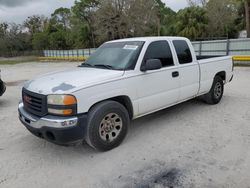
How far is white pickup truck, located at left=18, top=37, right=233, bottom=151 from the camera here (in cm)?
295

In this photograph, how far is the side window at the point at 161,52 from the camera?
3.90 m

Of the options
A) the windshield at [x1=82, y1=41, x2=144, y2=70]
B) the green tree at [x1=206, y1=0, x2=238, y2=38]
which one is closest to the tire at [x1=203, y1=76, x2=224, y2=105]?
the windshield at [x1=82, y1=41, x2=144, y2=70]

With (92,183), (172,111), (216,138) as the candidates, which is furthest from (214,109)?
→ (92,183)

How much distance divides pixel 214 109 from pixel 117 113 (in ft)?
9.58

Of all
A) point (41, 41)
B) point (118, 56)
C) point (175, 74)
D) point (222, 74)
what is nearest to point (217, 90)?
point (222, 74)

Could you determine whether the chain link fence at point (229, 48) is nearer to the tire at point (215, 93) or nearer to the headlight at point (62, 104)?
the tire at point (215, 93)

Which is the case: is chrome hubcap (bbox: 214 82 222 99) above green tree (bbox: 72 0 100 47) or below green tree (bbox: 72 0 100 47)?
below

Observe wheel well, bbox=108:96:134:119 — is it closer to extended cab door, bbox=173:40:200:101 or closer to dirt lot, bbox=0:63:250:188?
dirt lot, bbox=0:63:250:188

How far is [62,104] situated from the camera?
2877 mm

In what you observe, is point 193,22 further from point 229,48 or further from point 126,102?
point 126,102

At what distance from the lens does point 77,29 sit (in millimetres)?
41625

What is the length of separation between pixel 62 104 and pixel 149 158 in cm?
147

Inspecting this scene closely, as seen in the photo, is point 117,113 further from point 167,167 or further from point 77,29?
point 77,29

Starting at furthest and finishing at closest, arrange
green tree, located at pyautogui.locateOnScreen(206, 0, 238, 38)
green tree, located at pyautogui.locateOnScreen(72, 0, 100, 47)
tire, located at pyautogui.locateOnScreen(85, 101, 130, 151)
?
green tree, located at pyautogui.locateOnScreen(72, 0, 100, 47) < green tree, located at pyautogui.locateOnScreen(206, 0, 238, 38) < tire, located at pyautogui.locateOnScreen(85, 101, 130, 151)
